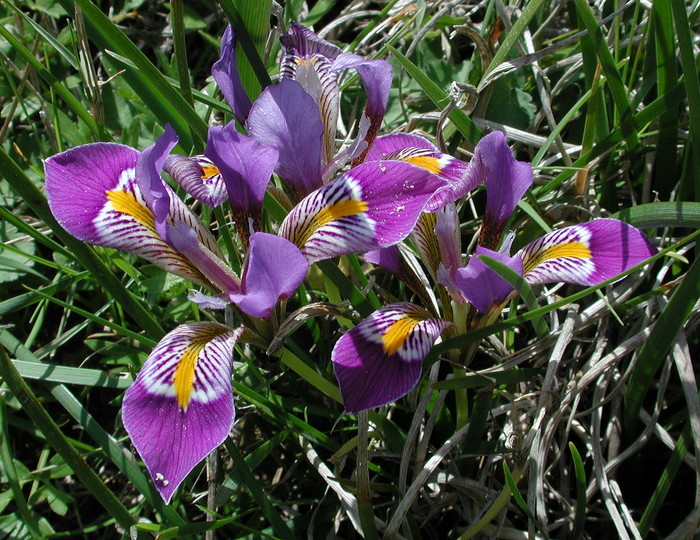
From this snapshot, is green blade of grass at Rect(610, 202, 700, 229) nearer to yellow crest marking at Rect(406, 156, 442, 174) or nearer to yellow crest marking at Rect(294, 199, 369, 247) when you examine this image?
yellow crest marking at Rect(406, 156, 442, 174)

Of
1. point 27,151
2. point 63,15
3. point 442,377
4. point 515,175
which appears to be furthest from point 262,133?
point 63,15

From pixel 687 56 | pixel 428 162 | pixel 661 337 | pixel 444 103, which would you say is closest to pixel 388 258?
pixel 428 162

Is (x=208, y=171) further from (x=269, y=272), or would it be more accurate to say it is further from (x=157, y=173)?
(x=269, y=272)

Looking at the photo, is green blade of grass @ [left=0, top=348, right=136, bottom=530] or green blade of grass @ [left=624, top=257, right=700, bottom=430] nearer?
green blade of grass @ [left=0, top=348, right=136, bottom=530]

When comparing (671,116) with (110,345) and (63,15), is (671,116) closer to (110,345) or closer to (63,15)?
(110,345)

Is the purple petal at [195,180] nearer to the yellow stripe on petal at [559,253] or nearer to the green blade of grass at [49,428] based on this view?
the green blade of grass at [49,428]

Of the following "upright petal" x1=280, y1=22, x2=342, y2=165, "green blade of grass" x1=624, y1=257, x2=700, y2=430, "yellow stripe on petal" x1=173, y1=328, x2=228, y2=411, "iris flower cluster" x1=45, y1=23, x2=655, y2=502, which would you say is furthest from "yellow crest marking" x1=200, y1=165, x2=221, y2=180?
"green blade of grass" x1=624, y1=257, x2=700, y2=430

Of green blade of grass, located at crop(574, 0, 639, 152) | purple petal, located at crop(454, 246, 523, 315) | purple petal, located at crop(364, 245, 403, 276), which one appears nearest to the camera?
purple petal, located at crop(454, 246, 523, 315)
